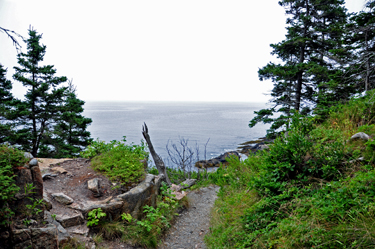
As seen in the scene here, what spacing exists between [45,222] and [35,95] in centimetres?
1685

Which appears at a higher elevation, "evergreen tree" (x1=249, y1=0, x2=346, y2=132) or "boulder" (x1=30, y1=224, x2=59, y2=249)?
"evergreen tree" (x1=249, y1=0, x2=346, y2=132)

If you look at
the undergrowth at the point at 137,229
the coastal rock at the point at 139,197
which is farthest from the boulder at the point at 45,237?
the coastal rock at the point at 139,197

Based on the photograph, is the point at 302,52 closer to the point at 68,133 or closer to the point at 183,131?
the point at 68,133

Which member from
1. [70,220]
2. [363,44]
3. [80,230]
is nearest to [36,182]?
[70,220]

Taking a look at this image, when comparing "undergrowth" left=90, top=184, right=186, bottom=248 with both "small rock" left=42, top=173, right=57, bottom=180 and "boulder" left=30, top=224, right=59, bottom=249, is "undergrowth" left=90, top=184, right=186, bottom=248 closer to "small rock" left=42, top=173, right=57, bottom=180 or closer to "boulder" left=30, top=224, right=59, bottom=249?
"boulder" left=30, top=224, right=59, bottom=249

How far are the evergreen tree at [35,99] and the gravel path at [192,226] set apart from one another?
47.2 feet

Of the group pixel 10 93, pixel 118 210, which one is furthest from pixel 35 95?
pixel 118 210

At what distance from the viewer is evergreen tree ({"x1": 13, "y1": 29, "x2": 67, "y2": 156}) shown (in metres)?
15.4

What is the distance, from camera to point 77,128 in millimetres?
18750

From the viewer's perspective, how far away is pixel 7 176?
2.88 m

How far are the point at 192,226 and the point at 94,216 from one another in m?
3.35

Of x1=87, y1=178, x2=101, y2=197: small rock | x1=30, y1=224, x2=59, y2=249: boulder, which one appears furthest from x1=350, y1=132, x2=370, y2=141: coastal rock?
x1=87, y1=178, x2=101, y2=197: small rock

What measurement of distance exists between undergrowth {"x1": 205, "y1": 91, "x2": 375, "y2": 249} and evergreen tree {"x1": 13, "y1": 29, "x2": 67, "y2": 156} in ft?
55.3

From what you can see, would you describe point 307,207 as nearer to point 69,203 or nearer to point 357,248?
point 357,248
